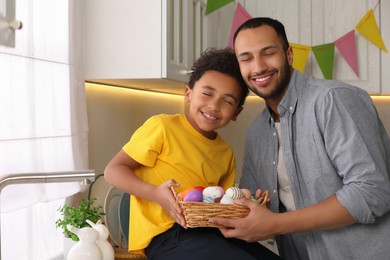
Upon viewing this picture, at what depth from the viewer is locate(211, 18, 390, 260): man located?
1.38 meters

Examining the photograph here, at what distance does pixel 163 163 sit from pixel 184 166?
5cm

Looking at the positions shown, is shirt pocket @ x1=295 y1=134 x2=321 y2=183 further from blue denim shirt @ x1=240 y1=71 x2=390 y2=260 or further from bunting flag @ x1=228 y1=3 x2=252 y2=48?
bunting flag @ x1=228 y1=3 x2=252 y2=48

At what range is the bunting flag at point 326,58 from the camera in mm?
2908

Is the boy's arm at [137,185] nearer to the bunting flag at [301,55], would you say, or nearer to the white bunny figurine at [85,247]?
the white bunny figurine at [85,247]

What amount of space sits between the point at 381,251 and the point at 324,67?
1564mm

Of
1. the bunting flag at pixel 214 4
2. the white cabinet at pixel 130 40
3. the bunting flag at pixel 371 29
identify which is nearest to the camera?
the white cabinet at pixel 130 40

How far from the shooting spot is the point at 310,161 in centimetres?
150

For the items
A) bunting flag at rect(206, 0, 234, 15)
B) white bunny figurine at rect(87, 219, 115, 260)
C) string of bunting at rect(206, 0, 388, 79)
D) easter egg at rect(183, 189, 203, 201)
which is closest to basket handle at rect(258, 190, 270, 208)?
easter egg at rect(183, 189, 203, 201)

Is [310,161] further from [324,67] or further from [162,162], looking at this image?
[324,67]

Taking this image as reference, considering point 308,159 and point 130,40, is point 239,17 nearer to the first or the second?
point 130,40

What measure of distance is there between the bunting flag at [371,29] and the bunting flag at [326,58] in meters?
0.16

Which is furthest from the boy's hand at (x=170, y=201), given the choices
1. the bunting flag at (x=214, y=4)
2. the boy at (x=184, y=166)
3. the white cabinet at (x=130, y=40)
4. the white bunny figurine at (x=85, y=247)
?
the bunting flag at (x=214, y=4)

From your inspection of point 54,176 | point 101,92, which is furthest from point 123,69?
point 54,176

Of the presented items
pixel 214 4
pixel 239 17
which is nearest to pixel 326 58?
pixel 239 17
